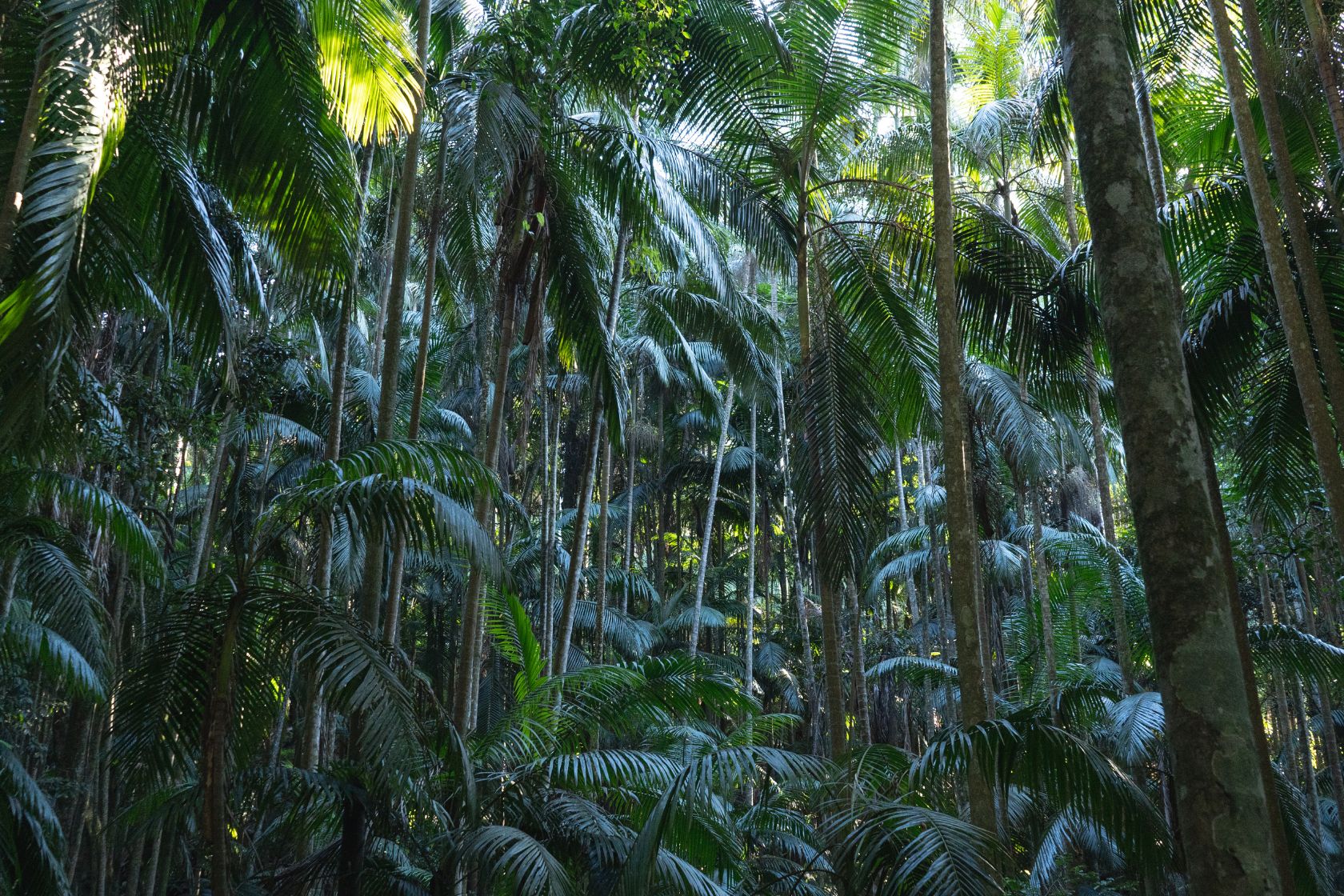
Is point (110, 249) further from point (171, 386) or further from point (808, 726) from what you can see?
point (808, 726)

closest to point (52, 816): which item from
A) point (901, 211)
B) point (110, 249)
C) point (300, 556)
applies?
point (110, 249)

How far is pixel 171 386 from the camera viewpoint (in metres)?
8.75

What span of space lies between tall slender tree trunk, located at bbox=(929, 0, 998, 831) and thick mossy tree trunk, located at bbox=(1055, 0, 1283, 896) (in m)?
2.02

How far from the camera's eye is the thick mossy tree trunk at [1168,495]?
2.73 m

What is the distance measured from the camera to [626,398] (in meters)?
9.55

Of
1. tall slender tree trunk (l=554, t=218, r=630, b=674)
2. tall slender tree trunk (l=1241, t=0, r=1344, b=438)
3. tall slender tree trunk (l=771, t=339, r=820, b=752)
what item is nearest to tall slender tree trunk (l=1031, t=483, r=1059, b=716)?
tall slender tree trunk (l=771, t=339, r=820, b=752)

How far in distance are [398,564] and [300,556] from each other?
643 cm

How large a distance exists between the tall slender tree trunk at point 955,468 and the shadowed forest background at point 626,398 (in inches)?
1.2

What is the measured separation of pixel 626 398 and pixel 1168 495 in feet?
22.4

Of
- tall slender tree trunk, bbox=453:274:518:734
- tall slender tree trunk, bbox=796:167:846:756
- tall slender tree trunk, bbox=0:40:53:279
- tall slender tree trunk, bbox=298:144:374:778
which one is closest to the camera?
tall slender tree trunk, bbox=0:40:53:279

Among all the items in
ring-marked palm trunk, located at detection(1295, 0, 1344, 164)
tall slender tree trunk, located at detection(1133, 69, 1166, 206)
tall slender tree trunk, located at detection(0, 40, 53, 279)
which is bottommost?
tall slender tree trunk, located at detection(0, 40, 53, 279)

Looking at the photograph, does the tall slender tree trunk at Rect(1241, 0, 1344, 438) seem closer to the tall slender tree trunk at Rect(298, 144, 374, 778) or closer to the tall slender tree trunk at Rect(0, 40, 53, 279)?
the tall slender tree trunk at Rect(298, 144, 374, 778)

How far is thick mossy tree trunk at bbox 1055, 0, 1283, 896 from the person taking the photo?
273 centimetres

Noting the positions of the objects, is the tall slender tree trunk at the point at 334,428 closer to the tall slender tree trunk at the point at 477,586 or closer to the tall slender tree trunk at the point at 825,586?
the tall slender tree trunk at the point at 477,586
